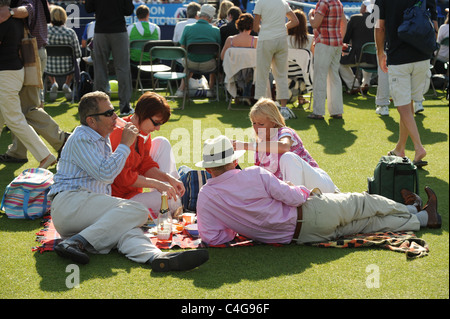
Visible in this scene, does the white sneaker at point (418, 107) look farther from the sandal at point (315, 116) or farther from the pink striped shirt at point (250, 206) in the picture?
the pink striped shirt at point (250, 206)

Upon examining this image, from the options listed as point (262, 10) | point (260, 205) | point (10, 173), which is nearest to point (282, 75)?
point (262, 10)

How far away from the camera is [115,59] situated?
9477 mm

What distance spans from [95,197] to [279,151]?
151 centimetres

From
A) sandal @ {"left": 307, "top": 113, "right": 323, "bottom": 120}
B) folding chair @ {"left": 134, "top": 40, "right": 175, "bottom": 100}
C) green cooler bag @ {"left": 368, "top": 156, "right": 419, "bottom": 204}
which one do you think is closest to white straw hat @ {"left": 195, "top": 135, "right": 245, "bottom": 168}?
green cooler bag @ {"left": 368, "top": 156, "right": 419, "bottom": 204}

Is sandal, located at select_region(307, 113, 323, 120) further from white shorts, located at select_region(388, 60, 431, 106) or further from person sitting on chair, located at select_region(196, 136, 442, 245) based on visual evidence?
person sitting on chair, located at select_region(196, 136, 442, 245)

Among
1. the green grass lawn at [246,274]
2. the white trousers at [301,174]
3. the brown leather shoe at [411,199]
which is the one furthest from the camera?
the brown leather shoe at [411,199]

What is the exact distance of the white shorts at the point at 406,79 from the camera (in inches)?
254

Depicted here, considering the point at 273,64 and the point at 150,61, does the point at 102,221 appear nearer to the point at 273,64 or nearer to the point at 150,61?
the point at 273,64

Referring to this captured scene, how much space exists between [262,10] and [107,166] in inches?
232

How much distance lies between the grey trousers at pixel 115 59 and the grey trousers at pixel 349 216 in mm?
5718

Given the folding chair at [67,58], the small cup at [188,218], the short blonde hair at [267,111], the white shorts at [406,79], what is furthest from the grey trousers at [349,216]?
the folding chair at [67,58]

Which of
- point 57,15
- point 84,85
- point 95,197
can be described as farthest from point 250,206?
point 57,15

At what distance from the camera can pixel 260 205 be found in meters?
4.26
